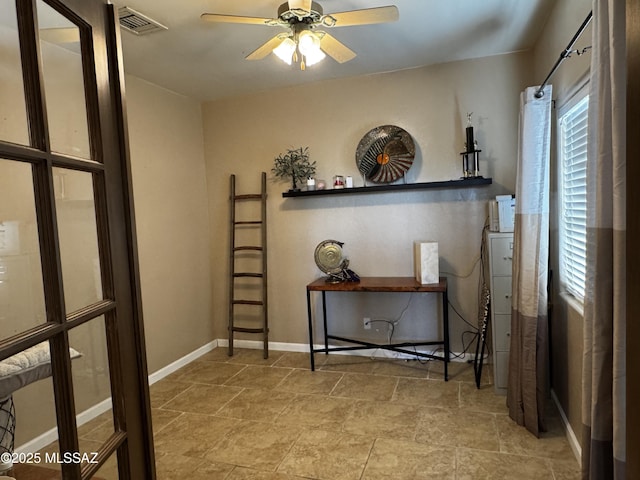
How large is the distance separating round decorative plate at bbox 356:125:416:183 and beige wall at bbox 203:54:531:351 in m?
0.09

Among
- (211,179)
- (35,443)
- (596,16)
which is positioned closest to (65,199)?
(35,443)

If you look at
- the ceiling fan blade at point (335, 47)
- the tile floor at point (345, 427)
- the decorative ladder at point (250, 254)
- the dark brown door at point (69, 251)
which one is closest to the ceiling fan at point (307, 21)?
the ceiling fan blade at point (335, 47)

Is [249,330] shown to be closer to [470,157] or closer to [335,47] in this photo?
[470,157]

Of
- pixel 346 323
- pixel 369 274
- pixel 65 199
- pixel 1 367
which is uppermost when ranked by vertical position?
pixel 65 199

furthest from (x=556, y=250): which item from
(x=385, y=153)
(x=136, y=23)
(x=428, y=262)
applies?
(x=136, y=23)

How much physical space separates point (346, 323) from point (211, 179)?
2.08 metres

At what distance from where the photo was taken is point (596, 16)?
1.10 metres

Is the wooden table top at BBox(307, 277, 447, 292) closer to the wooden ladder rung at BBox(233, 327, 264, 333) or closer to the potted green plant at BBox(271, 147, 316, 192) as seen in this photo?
the wooden ladder rung at BBox(233, 327, 264, 333)

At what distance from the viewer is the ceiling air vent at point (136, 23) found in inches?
90.3

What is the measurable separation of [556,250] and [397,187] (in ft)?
4.41

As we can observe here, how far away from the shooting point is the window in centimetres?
215

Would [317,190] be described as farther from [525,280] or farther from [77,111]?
[77,111]

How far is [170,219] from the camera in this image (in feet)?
12.2

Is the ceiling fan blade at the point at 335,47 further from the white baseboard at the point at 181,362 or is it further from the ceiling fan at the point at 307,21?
the white baseboard at the point at 181,362
